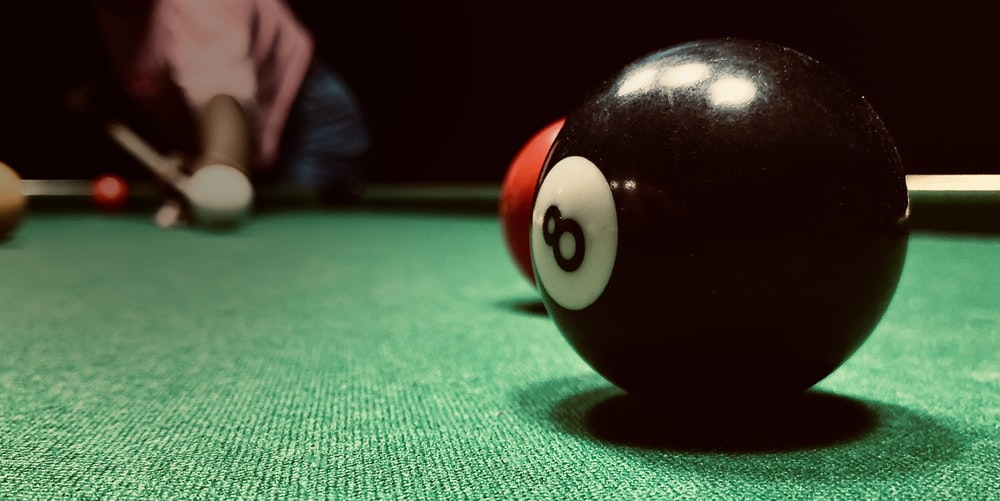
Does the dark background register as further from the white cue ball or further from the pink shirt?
the white cue ball

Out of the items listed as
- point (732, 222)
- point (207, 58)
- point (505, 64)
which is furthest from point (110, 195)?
point (732, 222)

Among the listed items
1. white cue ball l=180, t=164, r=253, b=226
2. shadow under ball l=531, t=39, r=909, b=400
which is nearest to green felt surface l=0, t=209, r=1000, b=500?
shadow under ball l=531, t=39, r=909, b=400

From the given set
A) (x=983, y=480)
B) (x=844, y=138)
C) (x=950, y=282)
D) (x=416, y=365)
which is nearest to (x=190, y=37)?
(x=416, y=365)

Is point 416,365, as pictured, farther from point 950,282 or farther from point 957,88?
point 957,88

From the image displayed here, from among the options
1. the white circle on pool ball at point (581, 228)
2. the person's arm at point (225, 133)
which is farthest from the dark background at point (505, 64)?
the white circle on pool ball at point (581, 228)

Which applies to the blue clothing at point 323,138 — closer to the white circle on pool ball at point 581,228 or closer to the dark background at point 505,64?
the dark background at point 505,64

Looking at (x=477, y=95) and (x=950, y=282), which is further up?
(x=477, y=95)
